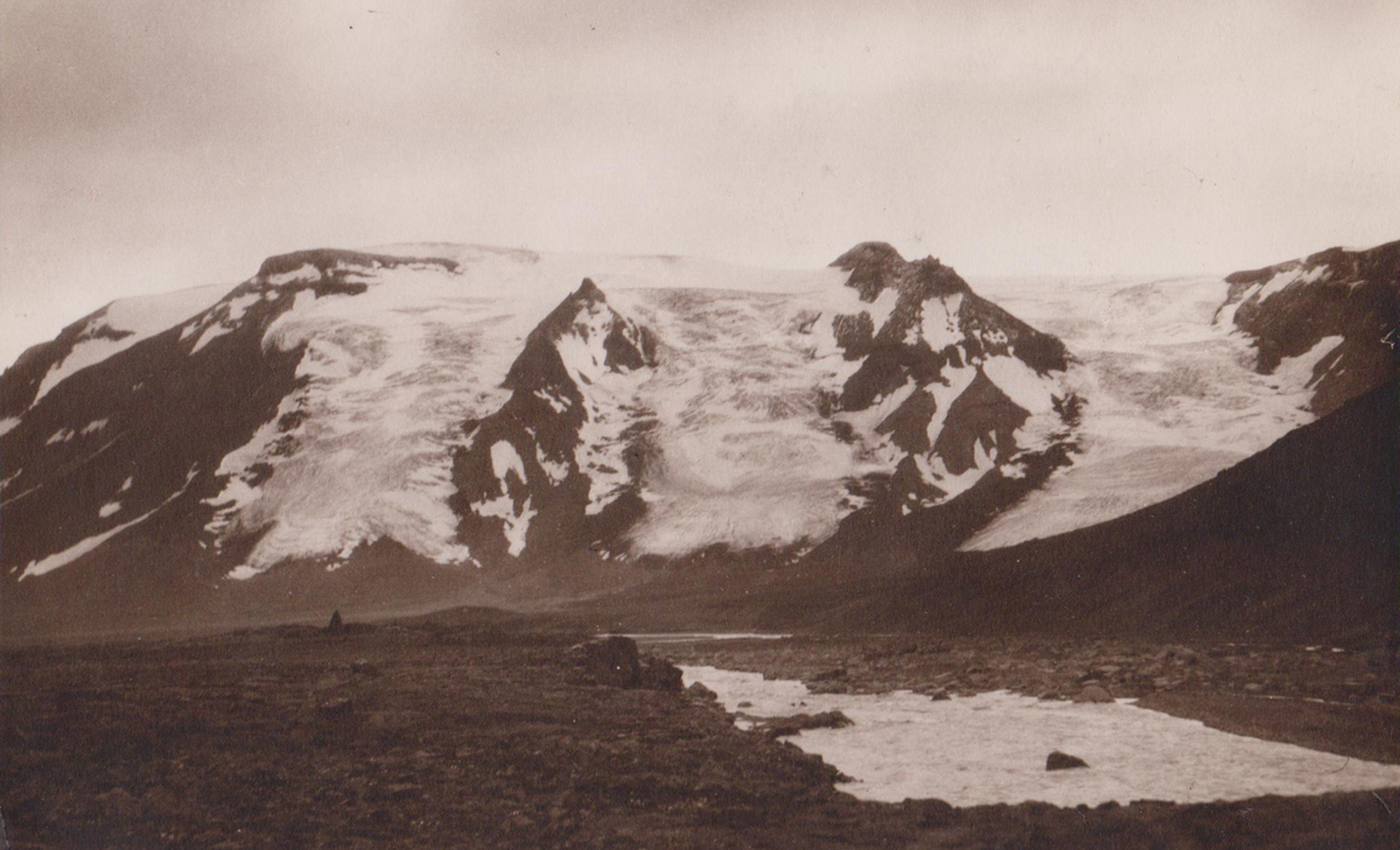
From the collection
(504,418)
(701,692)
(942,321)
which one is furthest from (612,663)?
(942,321)

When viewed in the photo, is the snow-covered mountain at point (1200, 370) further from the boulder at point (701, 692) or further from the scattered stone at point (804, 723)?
the scattered stone at point (804, 723)

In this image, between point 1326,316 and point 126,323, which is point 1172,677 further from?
point 126,323

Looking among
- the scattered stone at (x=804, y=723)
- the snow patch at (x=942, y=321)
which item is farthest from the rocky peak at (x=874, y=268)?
the scattered stone at (x=804, y=723)

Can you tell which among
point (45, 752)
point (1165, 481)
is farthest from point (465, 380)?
point (45, 752)

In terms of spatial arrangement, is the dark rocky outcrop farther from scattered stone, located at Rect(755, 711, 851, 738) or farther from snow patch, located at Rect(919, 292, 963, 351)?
scattered stone, located at Rect(755, 711, 851, 738)

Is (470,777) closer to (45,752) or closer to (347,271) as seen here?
(45,752)
